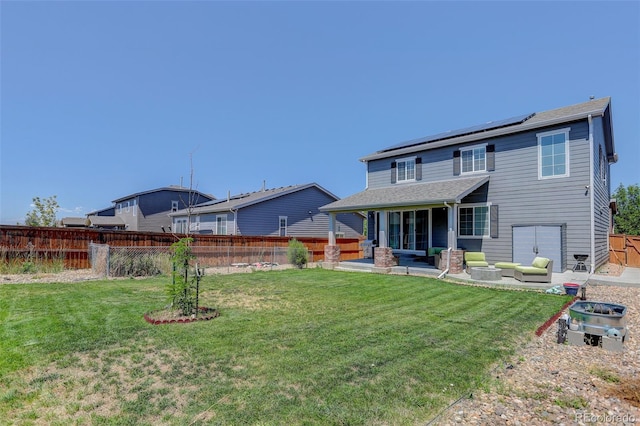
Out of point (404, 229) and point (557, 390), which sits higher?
point (404, 229)

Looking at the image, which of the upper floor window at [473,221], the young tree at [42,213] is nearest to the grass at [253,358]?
the upper floor window at [473,221]

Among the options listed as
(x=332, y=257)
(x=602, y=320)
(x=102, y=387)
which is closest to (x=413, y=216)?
(x=332, y=257)

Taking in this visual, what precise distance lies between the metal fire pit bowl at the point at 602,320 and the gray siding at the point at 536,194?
Result: 26.1 feet

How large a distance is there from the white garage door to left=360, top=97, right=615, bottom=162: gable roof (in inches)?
157

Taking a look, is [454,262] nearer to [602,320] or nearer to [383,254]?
[383,254]

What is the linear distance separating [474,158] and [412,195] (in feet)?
11.3

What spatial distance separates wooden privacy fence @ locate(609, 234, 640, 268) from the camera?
48.3ft

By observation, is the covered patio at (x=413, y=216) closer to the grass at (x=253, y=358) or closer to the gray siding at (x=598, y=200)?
the gray siding at (x=598, y=200)

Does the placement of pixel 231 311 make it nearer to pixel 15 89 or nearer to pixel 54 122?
pixel 15 89

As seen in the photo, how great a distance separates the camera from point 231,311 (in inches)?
259

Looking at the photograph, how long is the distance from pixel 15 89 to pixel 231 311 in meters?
13.8

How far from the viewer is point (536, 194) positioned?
1255cm

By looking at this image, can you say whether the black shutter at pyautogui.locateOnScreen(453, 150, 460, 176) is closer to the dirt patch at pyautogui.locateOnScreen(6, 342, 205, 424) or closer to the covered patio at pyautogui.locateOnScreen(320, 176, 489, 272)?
the covered patio at pyautogui.locateOnScreen(320, 176, 489, 272)

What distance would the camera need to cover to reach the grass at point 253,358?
2.88m
